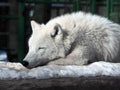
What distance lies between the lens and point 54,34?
21.7ft

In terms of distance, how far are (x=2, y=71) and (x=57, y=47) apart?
5.32 ft

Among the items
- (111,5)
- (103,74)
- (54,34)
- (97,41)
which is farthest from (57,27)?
(111,5)

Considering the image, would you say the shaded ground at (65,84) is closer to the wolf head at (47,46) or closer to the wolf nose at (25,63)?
the wolf nose at (25,63)

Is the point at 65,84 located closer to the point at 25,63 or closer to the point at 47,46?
the point at 25,63

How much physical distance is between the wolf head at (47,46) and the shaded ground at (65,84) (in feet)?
5.22

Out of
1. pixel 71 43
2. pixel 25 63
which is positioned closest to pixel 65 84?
pixel 25 63

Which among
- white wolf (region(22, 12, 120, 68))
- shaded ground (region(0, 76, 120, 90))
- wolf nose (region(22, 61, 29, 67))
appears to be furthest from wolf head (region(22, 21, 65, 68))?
shaded ground (region(0, 76, 120, 90))

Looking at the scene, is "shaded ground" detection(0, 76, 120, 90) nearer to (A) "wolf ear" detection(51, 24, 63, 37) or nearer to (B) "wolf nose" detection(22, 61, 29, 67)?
(B) "wolf nose" detection(22, 61, 29, 67)

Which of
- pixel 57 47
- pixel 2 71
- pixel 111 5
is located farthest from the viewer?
pixel 111 5

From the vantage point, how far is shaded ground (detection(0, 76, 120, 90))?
472 centimetres

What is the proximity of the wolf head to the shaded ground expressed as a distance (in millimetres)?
1591

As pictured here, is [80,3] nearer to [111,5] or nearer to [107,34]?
[111,5]

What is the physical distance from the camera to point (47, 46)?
21.8ft

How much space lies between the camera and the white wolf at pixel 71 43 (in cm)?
659
